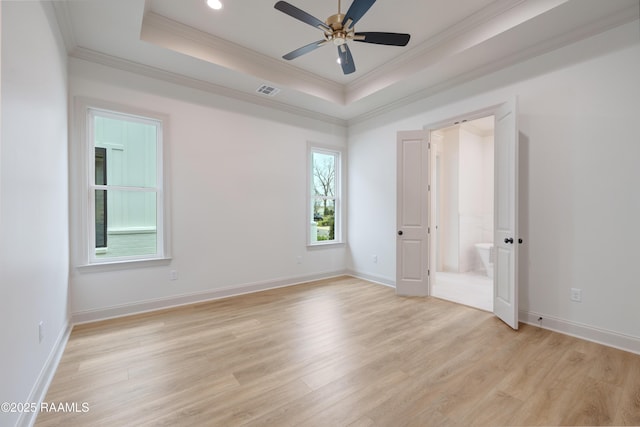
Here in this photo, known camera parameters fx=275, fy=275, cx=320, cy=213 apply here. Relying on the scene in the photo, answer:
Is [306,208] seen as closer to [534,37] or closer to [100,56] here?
→ [100,56]

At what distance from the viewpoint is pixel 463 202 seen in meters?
5.88

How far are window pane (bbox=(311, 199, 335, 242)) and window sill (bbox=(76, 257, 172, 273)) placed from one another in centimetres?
252

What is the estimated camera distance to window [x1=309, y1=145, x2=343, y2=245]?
518 centimetres

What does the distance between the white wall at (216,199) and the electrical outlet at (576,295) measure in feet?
11.5

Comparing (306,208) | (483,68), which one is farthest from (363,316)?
(483,68)

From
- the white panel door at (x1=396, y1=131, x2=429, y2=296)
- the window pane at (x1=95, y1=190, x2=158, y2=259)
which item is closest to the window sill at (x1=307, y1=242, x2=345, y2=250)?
the white panel door at (x1=396, y1=131, x2=429, y2=296)

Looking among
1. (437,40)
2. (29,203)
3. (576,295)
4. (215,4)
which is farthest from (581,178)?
(29,203)

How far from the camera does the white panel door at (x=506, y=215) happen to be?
2959 millimetres

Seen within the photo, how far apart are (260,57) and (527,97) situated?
11.0 ft

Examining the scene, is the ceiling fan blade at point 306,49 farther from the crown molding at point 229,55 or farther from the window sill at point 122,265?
the window sill at point 122,265

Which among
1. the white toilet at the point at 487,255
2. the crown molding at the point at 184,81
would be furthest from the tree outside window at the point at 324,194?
the white toilet at the point at 487,255

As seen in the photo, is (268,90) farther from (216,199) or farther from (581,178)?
(581,178)

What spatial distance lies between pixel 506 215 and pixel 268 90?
359 centimetres

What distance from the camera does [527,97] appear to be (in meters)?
3.16
